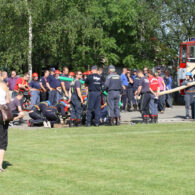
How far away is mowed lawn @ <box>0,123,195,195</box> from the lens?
796 centimetres

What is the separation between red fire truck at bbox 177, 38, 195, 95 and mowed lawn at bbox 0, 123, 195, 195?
15904mm

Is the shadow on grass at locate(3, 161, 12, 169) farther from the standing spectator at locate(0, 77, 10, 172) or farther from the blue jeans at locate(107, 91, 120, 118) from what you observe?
the blue jeans at locate(107, 91, 120, 118)

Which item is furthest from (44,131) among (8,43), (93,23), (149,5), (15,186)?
A: (149,5)

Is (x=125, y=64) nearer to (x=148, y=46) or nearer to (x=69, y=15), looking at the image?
(x=148, y=46)

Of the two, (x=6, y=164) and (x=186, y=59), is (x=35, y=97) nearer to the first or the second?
(x=186, y=59)

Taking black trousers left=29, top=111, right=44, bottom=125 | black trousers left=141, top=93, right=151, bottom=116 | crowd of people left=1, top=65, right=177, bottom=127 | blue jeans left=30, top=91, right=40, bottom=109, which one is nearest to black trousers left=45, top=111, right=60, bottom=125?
crowd of people left=1, top=65, right=177, bottom=127

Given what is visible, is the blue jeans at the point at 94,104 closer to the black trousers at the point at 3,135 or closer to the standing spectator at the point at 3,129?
the standing spectator at the point at 3,129

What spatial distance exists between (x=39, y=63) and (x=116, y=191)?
136ft

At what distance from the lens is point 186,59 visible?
31.9 metres

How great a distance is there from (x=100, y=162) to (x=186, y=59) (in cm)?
2249

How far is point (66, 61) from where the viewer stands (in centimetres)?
4528

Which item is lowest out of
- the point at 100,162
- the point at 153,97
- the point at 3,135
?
the point at 100,162

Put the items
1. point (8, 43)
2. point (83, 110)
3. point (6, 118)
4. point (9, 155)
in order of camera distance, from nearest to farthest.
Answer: point (6, 118), point (9, 155), point (83, 110), point (8, 43)

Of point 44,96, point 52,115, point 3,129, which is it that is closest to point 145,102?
point 52,115
